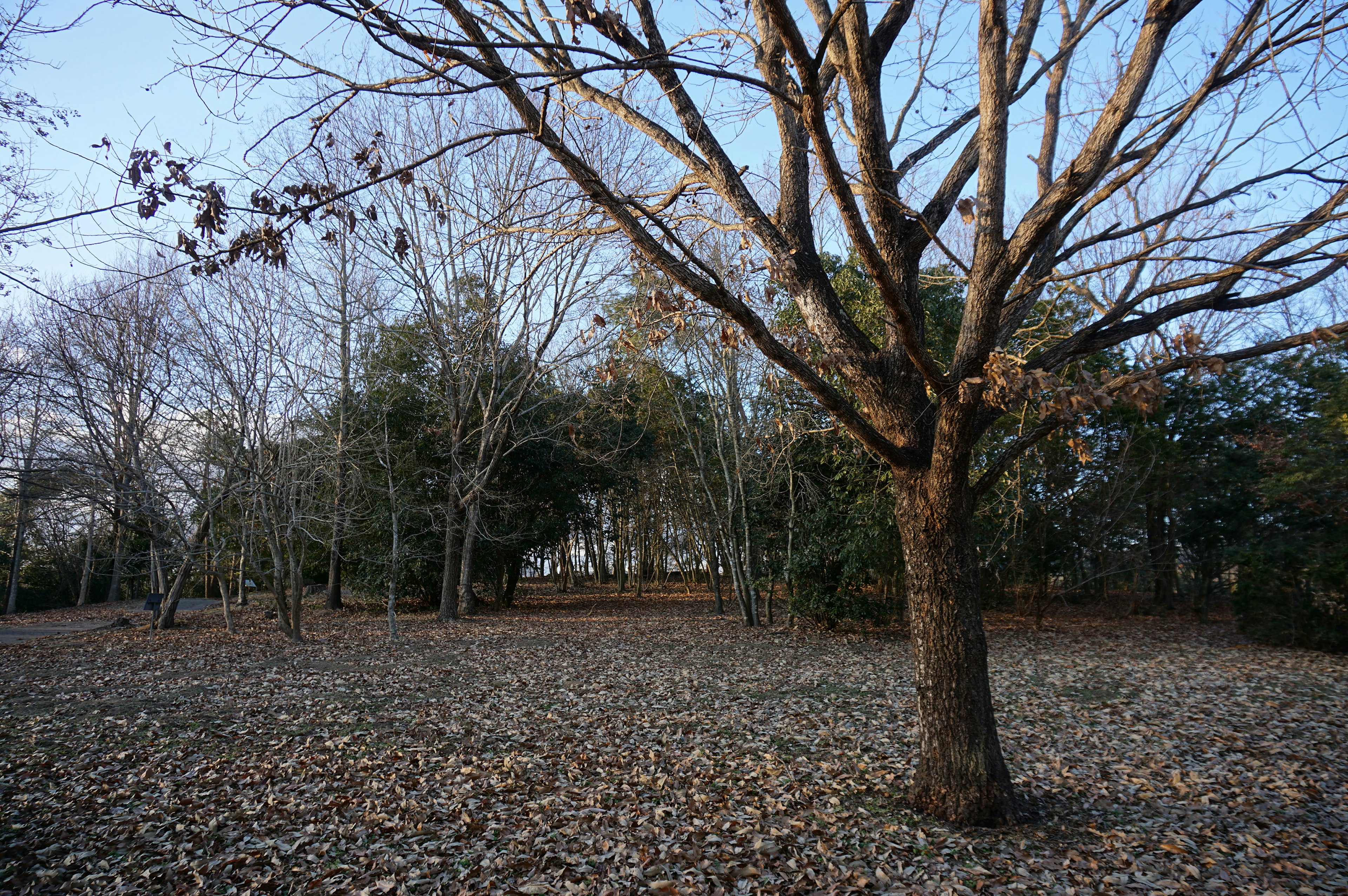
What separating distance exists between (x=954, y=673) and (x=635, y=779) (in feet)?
7.63

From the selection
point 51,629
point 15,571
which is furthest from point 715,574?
point 15,571

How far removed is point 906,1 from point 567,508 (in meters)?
15.5

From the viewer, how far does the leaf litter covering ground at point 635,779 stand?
353 cm

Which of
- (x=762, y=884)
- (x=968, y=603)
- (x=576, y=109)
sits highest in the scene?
(x=576, y=109)

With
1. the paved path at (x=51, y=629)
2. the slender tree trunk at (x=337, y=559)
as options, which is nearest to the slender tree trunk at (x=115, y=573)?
the paved path at (x=51, y=629)

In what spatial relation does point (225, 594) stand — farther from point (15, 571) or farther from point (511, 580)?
point (15, 571)

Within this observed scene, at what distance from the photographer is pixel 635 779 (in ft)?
15.9

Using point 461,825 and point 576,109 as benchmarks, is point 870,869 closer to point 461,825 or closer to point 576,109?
point 461,825

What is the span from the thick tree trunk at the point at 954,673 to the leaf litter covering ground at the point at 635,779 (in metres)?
0.19

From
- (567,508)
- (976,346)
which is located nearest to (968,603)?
(976,346)

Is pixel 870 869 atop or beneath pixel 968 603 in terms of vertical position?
beneath

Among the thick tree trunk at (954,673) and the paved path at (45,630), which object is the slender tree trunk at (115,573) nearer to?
the paved path at (45,630)

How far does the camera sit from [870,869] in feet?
11.6

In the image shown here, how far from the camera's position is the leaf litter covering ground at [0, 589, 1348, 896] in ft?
11.6
